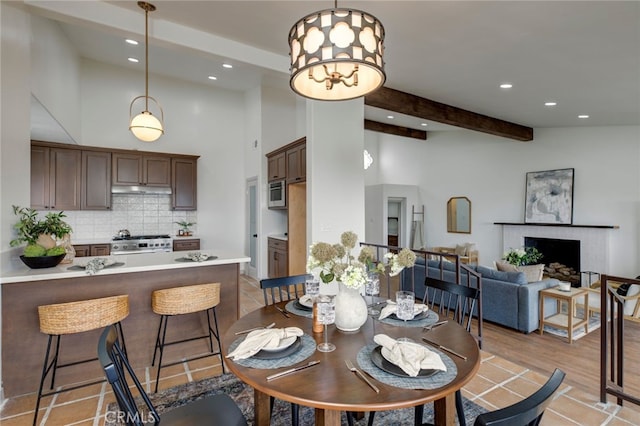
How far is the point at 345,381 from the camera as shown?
3.82 ft

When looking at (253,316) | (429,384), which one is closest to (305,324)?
(253,316)

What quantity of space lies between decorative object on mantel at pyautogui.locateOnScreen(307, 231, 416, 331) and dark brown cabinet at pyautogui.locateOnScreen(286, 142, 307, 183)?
3.07m

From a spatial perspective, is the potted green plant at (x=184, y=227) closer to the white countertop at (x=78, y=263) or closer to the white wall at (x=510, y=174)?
the white countertop at (x=78, y=263)

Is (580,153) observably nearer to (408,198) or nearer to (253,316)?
(408,198)

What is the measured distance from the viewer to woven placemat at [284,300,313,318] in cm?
184

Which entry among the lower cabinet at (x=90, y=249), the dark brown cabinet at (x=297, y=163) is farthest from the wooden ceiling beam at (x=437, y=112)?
the lower cabinet at (x=90, y=249)

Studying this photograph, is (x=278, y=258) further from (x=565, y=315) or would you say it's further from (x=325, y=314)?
(x=565, y=315)

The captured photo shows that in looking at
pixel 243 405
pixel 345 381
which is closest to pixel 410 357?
pixel 345 381

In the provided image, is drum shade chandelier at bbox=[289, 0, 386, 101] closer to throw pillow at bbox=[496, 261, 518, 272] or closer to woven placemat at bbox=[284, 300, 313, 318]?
woven placemat at bbox=[284, 300, 313, 318]

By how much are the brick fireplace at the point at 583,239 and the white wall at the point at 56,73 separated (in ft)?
26.7

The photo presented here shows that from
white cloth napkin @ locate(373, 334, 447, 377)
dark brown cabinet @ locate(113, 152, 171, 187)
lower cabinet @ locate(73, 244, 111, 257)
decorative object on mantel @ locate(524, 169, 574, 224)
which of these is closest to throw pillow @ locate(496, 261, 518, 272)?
decorative object on mantel @ locate(524, 169, 574, 224)

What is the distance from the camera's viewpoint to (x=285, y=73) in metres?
3.53

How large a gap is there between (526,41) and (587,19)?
1.43 ft

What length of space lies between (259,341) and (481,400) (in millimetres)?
1821
